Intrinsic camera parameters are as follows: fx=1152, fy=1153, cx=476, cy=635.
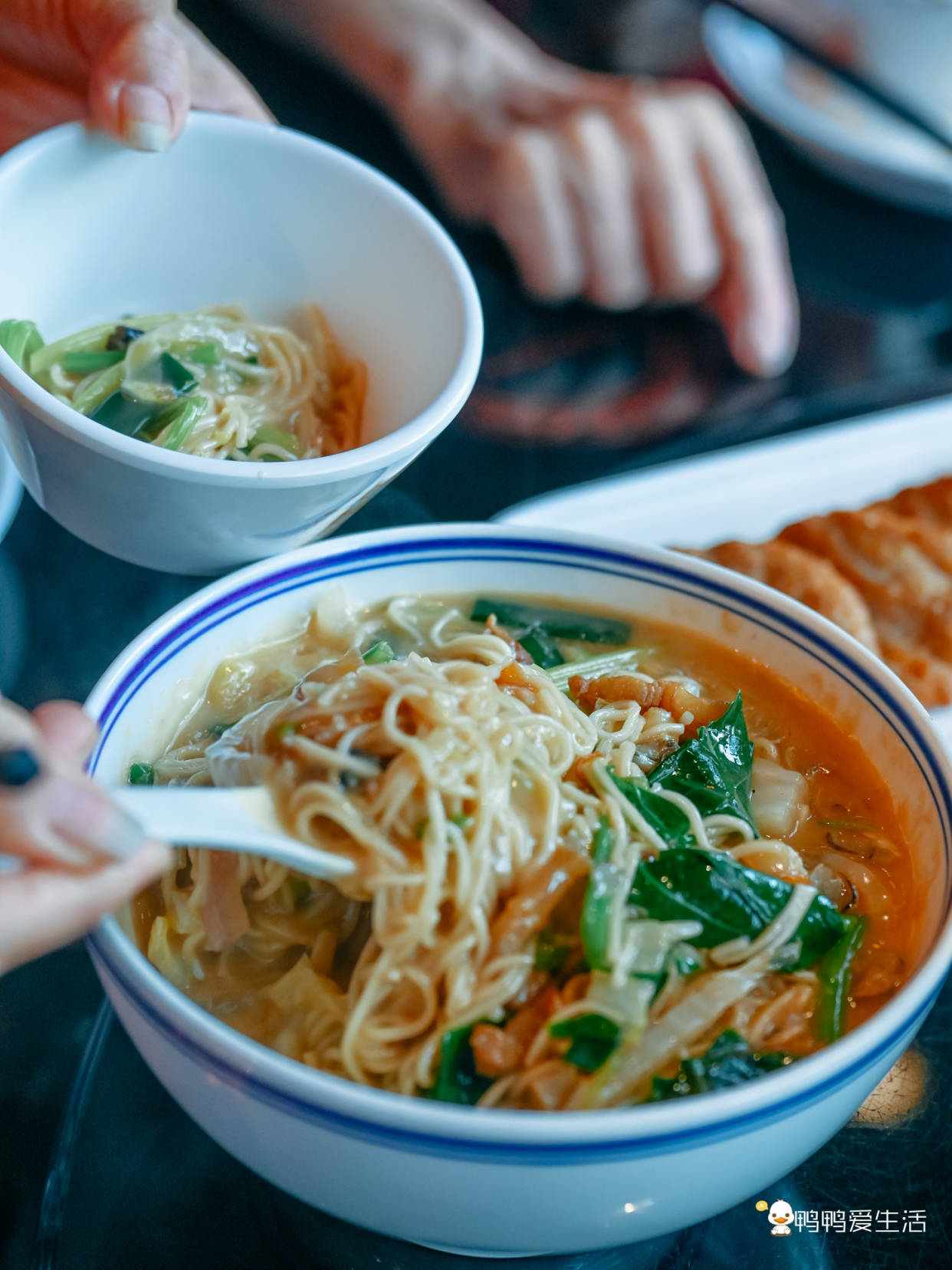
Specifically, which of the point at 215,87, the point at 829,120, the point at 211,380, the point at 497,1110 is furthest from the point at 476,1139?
the point at 829,120

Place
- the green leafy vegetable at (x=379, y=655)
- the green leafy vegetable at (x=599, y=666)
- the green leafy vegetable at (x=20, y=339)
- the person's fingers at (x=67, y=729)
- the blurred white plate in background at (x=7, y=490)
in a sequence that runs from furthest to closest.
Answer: the blurred white plate in background at (x=7, y=490), the green leafy vegetable at (x=20, y=339), the green leafy vegetable at (x=599, y=666), the green leafy vegetable at (x=379, y=655), the person's fingers at (x=67, y=729)

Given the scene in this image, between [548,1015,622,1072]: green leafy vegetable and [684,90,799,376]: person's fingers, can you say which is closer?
[548,1015,622,1072]: green leafy vegetable

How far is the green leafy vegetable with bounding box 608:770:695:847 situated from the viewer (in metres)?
1.61

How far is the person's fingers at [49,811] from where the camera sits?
111cm

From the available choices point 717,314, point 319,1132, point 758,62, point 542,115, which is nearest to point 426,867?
point 319,1132

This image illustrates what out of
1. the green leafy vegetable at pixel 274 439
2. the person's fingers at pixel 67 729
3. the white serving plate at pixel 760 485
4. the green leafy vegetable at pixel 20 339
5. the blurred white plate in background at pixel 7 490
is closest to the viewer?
the person's fingers at pixel 67 729

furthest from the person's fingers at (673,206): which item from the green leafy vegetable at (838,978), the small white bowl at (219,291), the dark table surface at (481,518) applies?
the green leafy vegetable at (838,978)

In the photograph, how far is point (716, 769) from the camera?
1826mm

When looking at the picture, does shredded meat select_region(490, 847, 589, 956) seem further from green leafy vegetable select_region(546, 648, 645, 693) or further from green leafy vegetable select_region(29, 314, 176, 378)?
green leafy vegetable select_region(29, 314, 176, 378)

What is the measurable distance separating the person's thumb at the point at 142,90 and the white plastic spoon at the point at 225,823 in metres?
1.52

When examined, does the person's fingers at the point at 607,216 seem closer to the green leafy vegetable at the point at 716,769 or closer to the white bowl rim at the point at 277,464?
the white bowl rim at the point at 277,464

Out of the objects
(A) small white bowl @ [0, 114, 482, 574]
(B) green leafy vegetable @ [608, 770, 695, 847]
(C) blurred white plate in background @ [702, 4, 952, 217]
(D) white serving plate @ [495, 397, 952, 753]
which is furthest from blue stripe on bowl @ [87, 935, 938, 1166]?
(C) blurred white plate in background @ [702, 4, 952, 217]

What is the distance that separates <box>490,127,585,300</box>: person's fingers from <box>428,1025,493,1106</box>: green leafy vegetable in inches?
109

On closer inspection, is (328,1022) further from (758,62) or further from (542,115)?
(758,62)
